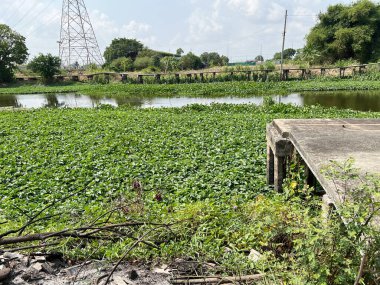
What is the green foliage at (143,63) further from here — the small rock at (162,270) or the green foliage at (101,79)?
the small rock at (162,270)

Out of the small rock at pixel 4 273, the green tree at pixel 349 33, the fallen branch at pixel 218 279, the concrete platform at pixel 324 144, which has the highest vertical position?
the green tree at pixel 349 33

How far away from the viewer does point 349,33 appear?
3888cm

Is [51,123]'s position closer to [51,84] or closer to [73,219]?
[73,219]

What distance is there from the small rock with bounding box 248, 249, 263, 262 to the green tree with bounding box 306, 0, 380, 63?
4014 centimetres

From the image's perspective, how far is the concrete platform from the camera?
378 cm

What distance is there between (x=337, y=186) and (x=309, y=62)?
41.6 metres

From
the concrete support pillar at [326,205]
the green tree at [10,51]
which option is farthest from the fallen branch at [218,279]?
the green tree at [10,51]

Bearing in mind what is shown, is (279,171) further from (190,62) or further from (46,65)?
(190,62)

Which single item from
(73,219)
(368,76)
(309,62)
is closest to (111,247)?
(73,219)

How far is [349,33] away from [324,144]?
130 ft

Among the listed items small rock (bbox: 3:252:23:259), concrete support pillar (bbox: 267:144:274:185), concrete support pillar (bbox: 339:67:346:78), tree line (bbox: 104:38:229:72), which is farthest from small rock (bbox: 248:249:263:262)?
tree line (bbox: 104:38:229:72)

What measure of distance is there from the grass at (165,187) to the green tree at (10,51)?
119 feet

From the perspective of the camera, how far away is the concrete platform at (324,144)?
3783 millimetres

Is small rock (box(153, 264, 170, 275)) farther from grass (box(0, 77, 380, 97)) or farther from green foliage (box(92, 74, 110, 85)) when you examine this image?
green foliage (box(92, 74, 110, 85))
